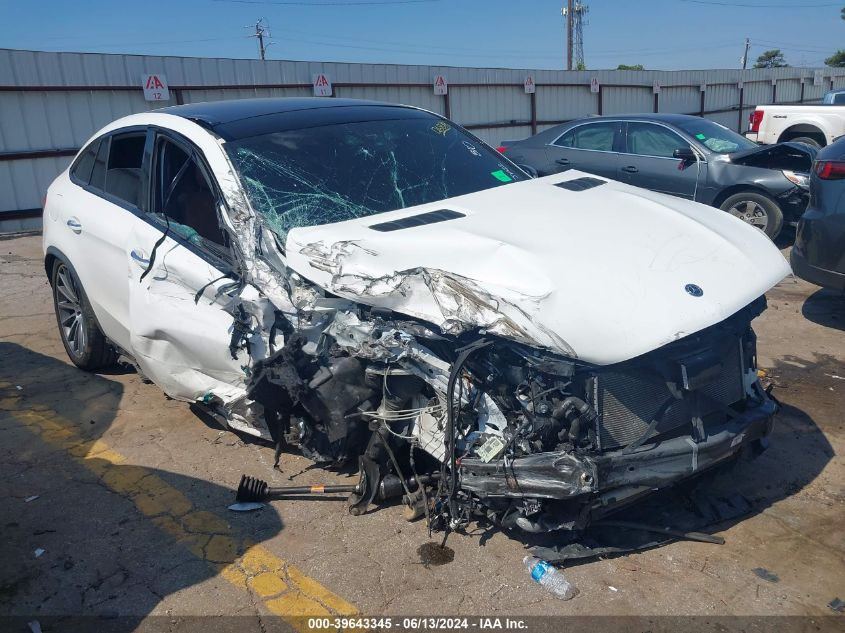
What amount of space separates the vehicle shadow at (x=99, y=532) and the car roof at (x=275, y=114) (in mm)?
1943

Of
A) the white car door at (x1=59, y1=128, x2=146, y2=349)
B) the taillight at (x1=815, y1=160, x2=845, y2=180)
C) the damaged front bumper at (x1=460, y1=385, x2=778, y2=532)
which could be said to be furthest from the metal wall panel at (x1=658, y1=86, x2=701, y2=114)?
the damaged front bumper at (x1=460, y1=385, x2=778, y2=532)

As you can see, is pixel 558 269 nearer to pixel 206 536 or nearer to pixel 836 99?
pixel 206 536

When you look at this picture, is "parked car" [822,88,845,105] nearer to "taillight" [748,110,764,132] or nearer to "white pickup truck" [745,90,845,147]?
"white pickup truck" [745,90,845,147]

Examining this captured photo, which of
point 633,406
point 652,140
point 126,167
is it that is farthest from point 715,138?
point 633,406

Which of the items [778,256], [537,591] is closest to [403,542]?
[537,591]

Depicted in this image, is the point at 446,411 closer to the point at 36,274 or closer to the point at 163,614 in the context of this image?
the point at 163,614

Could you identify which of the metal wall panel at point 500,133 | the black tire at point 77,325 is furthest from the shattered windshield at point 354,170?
the metal wall panel at point 500,133

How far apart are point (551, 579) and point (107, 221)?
11.0ft

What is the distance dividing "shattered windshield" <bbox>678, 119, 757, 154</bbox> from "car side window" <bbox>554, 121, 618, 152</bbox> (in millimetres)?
888

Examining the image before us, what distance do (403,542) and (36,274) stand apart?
6.96 m

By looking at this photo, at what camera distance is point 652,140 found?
9.52 m

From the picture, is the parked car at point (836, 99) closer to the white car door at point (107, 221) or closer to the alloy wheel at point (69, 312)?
the white car door at point (107, 221)

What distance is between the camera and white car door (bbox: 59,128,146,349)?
443 cm

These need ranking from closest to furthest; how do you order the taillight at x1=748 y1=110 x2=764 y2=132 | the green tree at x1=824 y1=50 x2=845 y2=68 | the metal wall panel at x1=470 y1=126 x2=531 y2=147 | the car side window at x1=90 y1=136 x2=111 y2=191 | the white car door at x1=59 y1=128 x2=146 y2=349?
the white car door at x1=59 y1=128 x2=146 y2=349 < the car side window at x1=90 y1=136 x2=111 y2=191 < the taillight at x1=748 y1=110 x2=764 y2=132 < the metal wall panel at x1=470 y1=126 x2=531 y2=147 < the green tree at x1=824 y1=50 x2=845 y2=68
